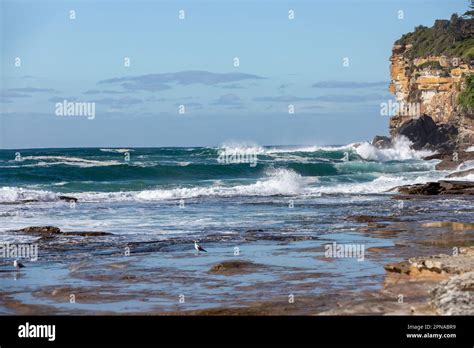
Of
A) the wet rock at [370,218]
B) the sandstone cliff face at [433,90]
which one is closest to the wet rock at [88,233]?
the wet rock at [370,218]

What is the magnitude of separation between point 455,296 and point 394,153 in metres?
70.1

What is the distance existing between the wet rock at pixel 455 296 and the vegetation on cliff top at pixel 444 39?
7333cm

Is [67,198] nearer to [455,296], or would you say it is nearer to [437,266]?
[437,266]

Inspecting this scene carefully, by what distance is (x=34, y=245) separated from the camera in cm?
1798

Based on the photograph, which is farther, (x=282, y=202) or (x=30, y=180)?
(x=30, y=180)

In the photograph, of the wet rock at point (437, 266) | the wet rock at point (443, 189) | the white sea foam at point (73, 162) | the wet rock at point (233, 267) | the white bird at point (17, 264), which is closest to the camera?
the wet rock at point (437, 266)

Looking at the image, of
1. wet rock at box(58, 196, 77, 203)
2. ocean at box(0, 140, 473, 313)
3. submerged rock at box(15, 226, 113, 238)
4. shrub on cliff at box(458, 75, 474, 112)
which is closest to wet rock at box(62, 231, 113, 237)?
submerged rock at box(15, 226, 113, 238)

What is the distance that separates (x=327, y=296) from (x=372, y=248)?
17.1 ft

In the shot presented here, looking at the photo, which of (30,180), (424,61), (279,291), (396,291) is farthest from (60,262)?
(424,61)

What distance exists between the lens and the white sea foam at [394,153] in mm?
77438

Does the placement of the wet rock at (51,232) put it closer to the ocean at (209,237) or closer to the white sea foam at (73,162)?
the ocean at (209,237)

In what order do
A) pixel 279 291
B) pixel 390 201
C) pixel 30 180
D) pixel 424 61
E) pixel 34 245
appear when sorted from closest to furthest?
1. pixel 279 291
2. pixel 34 245
3. pixel 390 201
4. pixel 30 180
5. pixel 424 61

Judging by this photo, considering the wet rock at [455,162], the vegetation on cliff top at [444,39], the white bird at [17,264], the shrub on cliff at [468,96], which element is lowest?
the white bird at [17,264]

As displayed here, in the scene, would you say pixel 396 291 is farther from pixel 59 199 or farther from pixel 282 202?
pixel 59 199
